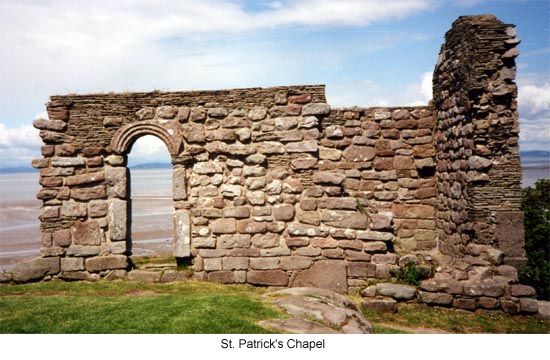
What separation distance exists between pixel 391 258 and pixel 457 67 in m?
4.46

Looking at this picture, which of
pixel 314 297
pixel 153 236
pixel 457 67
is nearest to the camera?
pixel 314 297

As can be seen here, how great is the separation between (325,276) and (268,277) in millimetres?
1312

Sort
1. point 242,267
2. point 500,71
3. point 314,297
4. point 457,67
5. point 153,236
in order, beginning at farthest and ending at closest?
point 153,236
point 242,267
point 457,67
point 500,71
point 314,297

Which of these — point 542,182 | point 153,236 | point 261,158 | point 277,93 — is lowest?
point 153,236

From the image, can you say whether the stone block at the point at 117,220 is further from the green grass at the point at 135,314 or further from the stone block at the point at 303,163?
the stone block at the point at 303,163

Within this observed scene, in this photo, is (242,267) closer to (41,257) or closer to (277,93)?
(277,93)

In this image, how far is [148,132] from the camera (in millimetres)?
10375

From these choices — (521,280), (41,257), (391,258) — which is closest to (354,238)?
(391,258)

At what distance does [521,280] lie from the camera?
8672mm

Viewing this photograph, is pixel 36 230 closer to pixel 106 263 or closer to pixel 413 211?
pixel 106 263

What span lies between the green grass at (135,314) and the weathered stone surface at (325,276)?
234 cm

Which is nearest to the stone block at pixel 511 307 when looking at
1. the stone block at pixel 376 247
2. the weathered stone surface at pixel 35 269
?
the stone block at pixel 376 247

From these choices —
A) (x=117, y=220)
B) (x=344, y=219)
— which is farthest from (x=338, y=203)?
(x=117, y=220)

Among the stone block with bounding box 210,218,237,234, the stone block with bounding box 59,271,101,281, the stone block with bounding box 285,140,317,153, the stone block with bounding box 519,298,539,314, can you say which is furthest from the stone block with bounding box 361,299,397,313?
the stone block with bounding box 59,271,101,281
